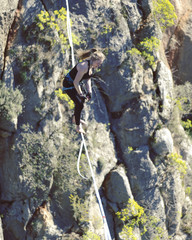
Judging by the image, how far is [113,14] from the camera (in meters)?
9.64

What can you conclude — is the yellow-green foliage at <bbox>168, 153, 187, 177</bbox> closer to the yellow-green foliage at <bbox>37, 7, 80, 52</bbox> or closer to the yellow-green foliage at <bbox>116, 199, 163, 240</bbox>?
the yellow-green foliage at <bbox>116, 199, 163, 240</bbox>

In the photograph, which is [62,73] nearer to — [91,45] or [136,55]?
[91,45]

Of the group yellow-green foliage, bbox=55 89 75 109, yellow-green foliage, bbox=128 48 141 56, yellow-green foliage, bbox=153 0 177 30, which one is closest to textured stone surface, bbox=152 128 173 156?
yellow-green foliage, bbox=128 48 141 56

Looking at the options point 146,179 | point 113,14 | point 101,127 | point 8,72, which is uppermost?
point 113,14

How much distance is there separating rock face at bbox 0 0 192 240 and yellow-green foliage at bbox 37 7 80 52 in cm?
7

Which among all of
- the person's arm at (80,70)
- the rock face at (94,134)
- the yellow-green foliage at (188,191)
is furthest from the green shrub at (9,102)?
the yellow-green foliage at (188,191)

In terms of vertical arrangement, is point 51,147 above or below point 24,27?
below

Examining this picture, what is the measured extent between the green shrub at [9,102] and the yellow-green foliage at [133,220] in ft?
16.1

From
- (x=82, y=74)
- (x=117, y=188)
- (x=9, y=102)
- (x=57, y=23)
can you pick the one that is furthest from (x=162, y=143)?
(x=82, y=74)

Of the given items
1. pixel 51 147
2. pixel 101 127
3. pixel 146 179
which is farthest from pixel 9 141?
pixel 146 179

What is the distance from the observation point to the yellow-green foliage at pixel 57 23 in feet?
25.5

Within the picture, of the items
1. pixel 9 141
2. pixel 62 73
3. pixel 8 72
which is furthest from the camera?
pixel 62 73

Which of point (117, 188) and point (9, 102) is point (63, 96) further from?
point (117, 188)

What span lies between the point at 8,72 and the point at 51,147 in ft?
7.55
